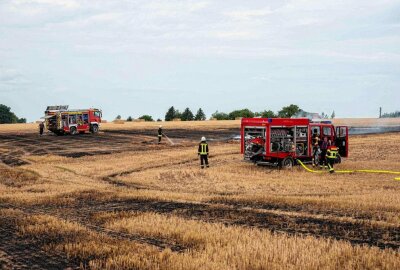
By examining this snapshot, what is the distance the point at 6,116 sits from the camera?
435 feet

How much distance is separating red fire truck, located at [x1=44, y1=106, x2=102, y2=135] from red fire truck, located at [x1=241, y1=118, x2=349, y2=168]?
31.2 meters

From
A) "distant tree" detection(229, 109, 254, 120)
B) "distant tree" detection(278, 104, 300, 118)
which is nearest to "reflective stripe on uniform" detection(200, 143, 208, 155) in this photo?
"distant tree" detection(278, 104, 300, 118)

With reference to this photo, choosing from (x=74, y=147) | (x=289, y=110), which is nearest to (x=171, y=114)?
(x=289, y=110)

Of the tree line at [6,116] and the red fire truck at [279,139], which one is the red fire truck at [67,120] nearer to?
the red fire truck at [279,139]

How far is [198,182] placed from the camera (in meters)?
22.7

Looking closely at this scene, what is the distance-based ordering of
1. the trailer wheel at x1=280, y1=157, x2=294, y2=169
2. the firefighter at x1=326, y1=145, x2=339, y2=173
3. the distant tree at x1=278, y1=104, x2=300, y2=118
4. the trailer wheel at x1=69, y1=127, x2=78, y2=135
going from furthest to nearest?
the distant tree at x1=278, y1=104, x2=300, y2=118
the trailer wheel at x1=69, y1=127, x2=78, y2=135
the trailer wheel at x1=280, y1=157, x2=294, y2=169
the firefighter at x1=326, y1=145, x2=339, y2=173

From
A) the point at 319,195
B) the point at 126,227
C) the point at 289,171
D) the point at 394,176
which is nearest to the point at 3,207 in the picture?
the point at 126,227

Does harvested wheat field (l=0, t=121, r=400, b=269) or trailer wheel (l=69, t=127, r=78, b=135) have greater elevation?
trailer wheel (l=69, t=127, r=78, b=135)

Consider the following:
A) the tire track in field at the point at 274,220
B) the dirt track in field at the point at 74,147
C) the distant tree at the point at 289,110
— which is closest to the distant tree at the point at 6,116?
the distant tree at the point at 289,110

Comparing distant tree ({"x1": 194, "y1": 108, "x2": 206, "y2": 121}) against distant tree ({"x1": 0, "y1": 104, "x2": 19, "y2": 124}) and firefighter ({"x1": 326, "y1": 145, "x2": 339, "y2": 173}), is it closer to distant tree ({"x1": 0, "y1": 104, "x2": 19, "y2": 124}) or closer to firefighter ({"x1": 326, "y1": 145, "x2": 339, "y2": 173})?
distant tree ({"x1": 0, "y1": 104, "x2": 19, "y2": 124})

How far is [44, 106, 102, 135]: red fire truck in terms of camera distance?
173 feet

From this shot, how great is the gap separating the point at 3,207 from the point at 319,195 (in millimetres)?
11142

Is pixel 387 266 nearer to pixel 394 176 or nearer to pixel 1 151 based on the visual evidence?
pixel 394 176

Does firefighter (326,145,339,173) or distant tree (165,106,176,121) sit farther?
distant tree (165,106,176,121)
